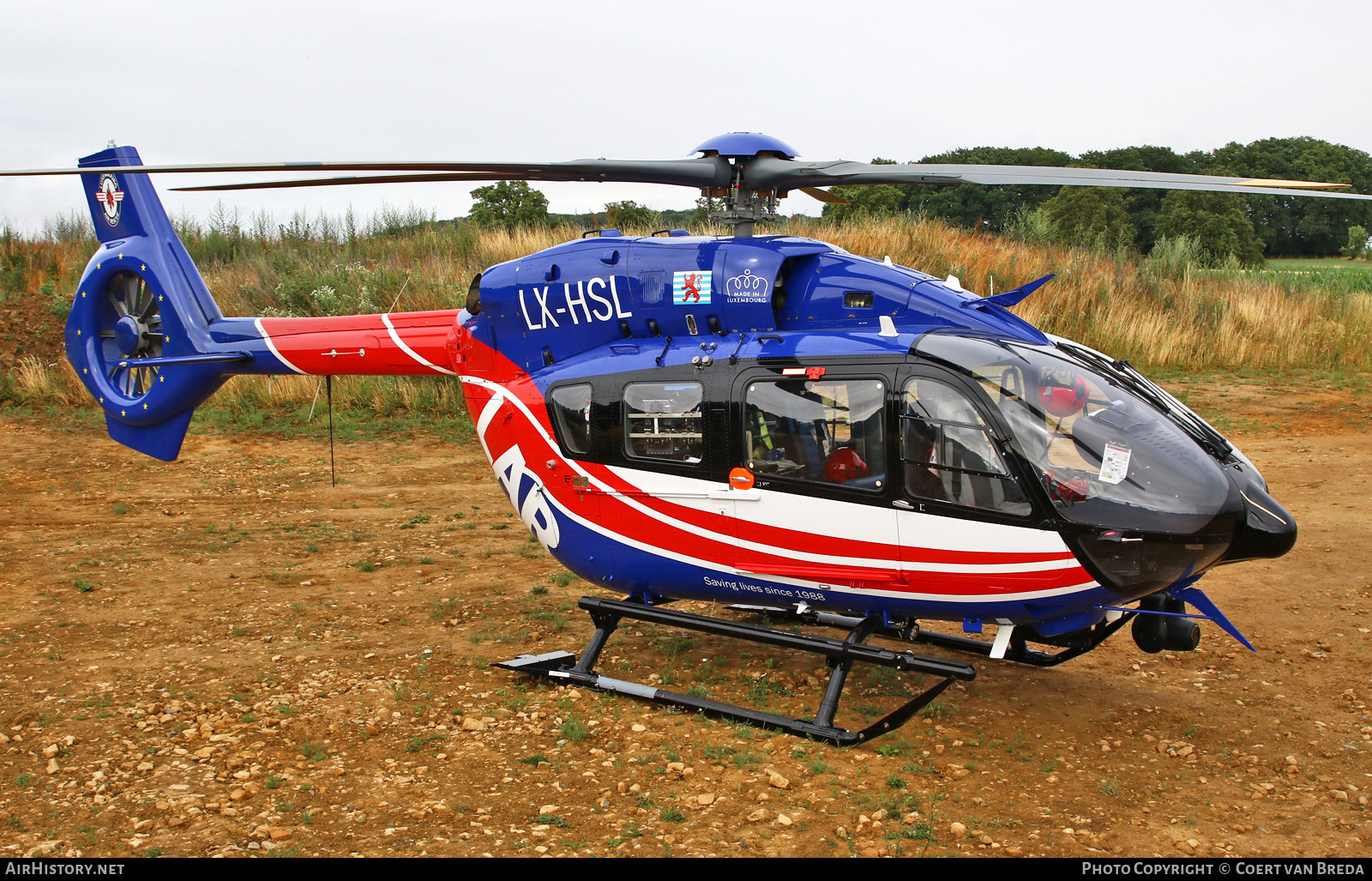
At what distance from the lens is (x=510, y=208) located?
80.3ft

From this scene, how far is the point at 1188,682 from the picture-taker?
7.24 metres

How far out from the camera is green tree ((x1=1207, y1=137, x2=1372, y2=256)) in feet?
120

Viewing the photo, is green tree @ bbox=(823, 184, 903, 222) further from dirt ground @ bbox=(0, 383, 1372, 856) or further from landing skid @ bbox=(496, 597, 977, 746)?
landing skid @ bbox=(496, 597, 977, 746)

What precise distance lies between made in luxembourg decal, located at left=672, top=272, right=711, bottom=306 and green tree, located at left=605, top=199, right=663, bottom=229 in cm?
1557

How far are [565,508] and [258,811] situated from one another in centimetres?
278

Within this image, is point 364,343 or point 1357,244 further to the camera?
point 1357,244

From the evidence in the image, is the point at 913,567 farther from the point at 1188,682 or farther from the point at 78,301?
the point at 78,301

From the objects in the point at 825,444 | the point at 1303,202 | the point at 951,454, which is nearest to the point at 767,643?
the point at 825,444

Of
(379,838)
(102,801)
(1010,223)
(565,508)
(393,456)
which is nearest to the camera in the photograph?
(379,838)

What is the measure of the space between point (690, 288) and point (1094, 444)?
280 centimetres

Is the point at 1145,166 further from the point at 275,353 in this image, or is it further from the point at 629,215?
the point at 275,353

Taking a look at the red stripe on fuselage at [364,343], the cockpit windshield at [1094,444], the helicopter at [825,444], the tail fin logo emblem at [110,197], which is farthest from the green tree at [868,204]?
the cockpit windshield at [1094,444]

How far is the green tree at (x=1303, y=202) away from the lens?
1439 inches

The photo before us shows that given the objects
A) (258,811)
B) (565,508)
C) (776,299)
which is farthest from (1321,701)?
(258,811)
